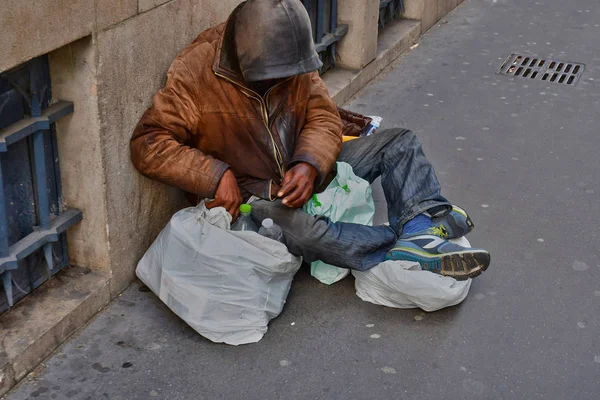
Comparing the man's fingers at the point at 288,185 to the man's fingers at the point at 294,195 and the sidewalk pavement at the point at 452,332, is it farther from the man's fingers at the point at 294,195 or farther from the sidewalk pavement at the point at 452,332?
the sidewalk pavement at the point at 452,332

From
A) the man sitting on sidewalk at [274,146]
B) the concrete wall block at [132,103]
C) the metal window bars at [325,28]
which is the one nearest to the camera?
the concrete wall block at [132,103]

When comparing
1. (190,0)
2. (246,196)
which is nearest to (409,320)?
(246,196)

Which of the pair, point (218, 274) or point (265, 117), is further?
point (265, 117)

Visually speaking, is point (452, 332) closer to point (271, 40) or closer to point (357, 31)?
point (271, 40)

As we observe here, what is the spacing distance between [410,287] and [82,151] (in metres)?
1.50

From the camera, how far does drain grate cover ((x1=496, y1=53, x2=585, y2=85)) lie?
22.9 feet

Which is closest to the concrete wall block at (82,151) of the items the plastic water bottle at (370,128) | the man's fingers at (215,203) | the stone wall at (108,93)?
the stone wall at (108,93)

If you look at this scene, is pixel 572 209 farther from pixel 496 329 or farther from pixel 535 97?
pixel 535 97

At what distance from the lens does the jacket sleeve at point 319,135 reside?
4.12 m

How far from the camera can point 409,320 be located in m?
4.02

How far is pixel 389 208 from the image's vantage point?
4500mm

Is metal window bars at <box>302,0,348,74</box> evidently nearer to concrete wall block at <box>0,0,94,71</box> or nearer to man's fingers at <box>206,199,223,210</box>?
man's fingers at <box>206,199,223,210</box>

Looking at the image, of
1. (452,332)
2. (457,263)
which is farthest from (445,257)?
(452,332)

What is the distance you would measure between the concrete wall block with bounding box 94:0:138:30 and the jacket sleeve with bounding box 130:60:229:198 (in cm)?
35
